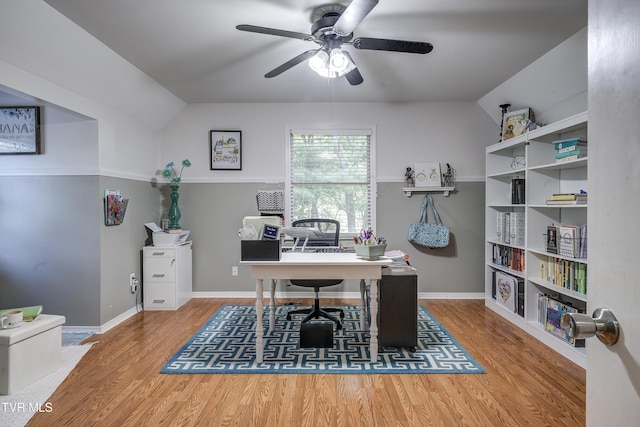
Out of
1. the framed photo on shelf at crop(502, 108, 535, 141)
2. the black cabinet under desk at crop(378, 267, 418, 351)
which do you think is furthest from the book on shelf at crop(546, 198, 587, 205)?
the black cabinet under desk at crop(378, 267, 418, 351)

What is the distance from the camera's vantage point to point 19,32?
7.36 ft

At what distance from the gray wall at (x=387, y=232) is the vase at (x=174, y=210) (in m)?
0.17

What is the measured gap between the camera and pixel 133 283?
12.5 ft

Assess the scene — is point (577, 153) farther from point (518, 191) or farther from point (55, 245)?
point (55, 245)

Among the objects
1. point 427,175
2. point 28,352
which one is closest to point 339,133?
point 427,175

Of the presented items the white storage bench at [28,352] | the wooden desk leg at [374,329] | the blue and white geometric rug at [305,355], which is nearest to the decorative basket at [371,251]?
the wooden desk leg at [374,329]

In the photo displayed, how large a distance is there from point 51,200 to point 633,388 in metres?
4.02

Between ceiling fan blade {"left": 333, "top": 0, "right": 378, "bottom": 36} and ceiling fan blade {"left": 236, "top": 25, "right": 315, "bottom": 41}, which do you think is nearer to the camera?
ceiling fan blade {"left": 333, "top": 0, "right": 378, "bottom": 36}

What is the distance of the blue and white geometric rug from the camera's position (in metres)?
2.51

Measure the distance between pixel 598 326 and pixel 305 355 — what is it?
7.75 feet

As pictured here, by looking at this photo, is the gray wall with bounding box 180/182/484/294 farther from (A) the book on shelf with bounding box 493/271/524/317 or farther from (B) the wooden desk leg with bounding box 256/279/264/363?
(B) the wooden desk leg with bounding box 256/279/264/363

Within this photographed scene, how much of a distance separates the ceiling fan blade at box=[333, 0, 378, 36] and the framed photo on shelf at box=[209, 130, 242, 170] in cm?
251

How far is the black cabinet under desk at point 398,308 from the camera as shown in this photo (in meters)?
2.73

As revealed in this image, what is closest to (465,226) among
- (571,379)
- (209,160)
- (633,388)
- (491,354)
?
(491,354)
